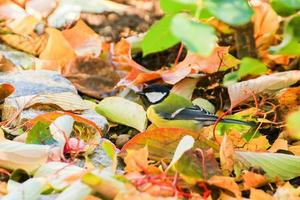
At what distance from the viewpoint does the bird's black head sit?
1.37 m

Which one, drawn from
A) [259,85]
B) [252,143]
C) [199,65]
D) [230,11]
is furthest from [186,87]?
[230,11]

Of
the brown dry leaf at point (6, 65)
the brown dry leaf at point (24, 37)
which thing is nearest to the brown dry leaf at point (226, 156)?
the brown dry leaf at point (6, 65)

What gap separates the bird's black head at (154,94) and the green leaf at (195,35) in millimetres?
684

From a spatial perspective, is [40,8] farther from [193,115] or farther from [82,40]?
[193,115]

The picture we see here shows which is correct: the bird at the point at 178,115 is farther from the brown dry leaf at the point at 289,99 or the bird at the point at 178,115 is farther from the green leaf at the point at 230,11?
the green leaf at the point at 230,11

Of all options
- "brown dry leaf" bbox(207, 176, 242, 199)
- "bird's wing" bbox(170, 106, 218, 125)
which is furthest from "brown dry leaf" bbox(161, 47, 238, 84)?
"brown dry leaf" bbox(207, 176, 242, 199)

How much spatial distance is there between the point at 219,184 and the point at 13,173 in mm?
323

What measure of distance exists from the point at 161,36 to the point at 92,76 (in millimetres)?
847

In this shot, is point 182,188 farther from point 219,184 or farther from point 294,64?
point 294,64

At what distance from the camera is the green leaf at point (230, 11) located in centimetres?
66

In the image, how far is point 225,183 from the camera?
935mm

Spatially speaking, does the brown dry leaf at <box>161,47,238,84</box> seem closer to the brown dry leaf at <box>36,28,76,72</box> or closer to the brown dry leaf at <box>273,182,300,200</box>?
the brown dry leaf at <box>36,28,76,72</box>

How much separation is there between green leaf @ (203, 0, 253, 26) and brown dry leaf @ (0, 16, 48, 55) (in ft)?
4.04

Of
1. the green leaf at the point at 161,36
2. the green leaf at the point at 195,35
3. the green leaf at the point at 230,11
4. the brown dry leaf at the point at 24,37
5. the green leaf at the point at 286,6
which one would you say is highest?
the green leaf at the point at 230,11
